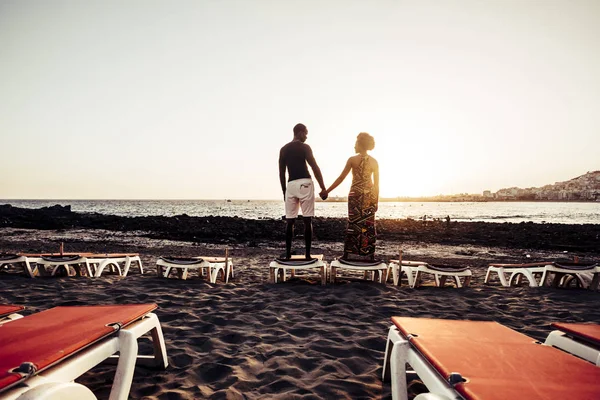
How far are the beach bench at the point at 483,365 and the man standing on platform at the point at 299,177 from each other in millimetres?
3679

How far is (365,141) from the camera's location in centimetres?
614

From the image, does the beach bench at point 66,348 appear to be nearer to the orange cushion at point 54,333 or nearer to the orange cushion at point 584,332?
the orange cushion at point 54,333

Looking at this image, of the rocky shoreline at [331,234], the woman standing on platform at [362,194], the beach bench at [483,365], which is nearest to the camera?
the beach bench at [483,365]

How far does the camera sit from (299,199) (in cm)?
605

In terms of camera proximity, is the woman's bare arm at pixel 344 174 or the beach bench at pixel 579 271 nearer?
the beach bench at pixel 579 271

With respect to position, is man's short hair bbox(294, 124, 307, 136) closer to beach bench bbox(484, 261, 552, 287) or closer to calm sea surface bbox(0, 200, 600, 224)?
beach bench bbox(484, 261, 552, 287)

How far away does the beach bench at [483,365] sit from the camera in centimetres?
147

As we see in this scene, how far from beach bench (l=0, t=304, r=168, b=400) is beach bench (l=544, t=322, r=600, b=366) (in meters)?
2.93

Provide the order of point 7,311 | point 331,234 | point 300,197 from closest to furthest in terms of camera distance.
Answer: point 7,311 < point 300,197 < point 331,234

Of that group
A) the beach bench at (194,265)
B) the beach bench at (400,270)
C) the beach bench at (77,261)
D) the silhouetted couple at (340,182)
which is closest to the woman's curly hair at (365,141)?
the silhouetted couple at (340,182)

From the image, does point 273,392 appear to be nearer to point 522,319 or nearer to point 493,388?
point 493,388

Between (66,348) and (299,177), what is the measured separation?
4.62 meters

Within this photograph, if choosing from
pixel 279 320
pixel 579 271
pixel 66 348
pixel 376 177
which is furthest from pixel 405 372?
pixel 579 271

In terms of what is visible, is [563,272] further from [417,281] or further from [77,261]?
[77,261]
